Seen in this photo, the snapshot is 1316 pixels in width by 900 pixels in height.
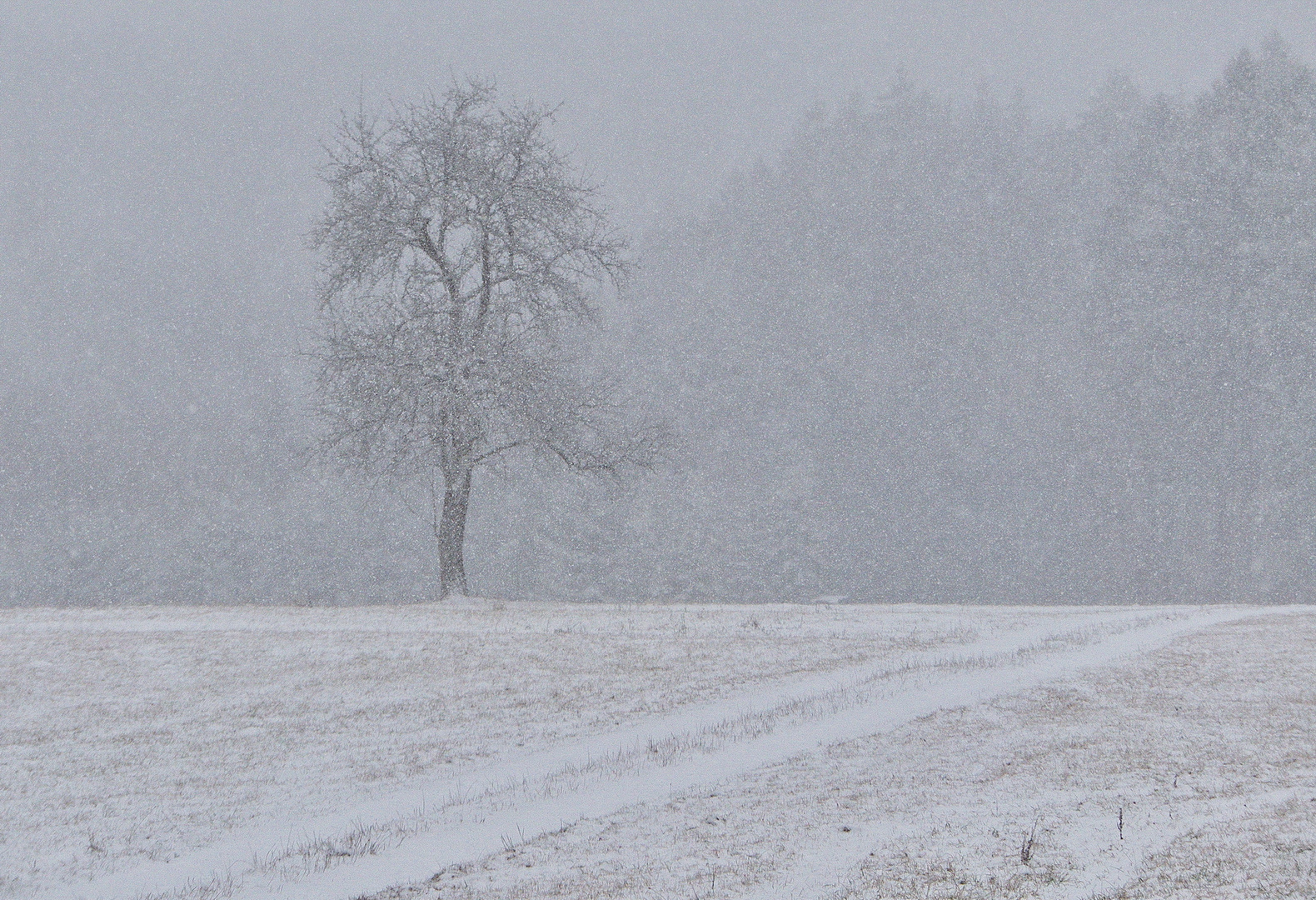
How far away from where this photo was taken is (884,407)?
6197cm

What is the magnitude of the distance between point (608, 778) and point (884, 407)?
5285 centimetres

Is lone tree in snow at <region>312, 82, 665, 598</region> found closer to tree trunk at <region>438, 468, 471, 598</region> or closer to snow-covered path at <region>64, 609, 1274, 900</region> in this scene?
tree trunk at <region>438, 468, 471, 598</region>

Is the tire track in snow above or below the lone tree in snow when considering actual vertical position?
below

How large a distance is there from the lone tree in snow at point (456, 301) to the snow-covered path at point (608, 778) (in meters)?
11.2

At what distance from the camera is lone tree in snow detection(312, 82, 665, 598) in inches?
987

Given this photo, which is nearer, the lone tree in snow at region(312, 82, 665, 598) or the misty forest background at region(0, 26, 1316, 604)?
the lone tree in snow at region(312, 82, 665, 598)

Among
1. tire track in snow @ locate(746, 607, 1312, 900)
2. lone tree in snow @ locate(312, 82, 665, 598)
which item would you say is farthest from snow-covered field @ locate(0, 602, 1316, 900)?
lone tree in snow @ locate(312, 82, 665, 598)

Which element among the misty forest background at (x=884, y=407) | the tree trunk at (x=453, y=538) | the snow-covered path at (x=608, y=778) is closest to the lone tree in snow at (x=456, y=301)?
the tree trunk at (x=453, y=538)

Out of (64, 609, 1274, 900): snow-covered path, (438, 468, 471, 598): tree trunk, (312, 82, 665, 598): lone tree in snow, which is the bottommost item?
(64, 609, 1274, 900): snow-covered path

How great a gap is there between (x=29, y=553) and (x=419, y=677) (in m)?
61.8

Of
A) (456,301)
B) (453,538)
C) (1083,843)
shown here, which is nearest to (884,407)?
(453,538)

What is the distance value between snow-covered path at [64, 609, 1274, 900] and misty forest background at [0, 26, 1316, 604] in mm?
23916

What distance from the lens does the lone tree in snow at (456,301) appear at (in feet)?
82.3

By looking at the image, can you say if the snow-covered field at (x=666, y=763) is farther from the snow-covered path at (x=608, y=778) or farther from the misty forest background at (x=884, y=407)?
the misty forest background at (x=884, y=407)
